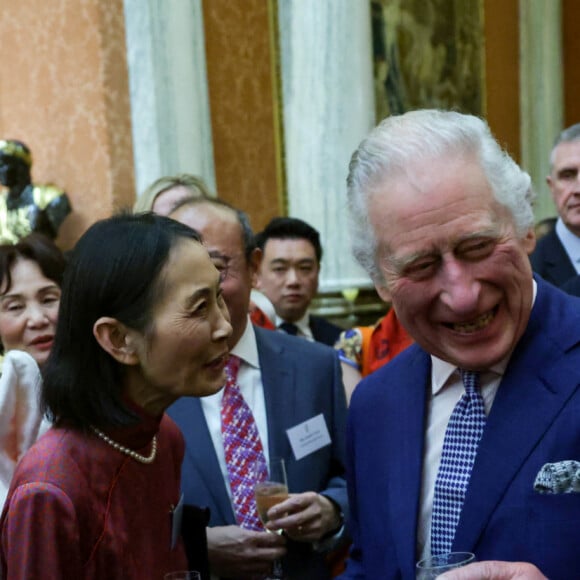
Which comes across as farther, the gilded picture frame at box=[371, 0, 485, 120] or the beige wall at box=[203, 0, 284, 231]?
the gilded picture frame at box=[371, 0, 485, 120]

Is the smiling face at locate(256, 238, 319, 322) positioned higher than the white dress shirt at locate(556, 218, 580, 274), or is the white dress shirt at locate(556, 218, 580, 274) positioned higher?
the white dress shirt at locate(556, 218, 580, 274)

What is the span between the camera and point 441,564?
1512 mm

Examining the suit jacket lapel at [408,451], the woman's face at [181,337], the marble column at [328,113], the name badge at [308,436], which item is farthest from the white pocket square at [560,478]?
the marble column at [328,113]

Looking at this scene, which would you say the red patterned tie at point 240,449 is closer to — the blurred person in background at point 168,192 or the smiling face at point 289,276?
the blurred person in background at point 168,192

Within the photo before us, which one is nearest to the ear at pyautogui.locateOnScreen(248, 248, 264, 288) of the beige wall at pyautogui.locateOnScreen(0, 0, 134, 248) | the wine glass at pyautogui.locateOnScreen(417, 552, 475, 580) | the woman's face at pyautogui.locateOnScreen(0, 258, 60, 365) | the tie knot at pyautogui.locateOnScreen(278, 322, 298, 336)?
the woman's face at pyautogui.locateOnScreen(0, 258, 60, 365)

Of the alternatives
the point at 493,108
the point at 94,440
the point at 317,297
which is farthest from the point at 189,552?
the point at 493,108

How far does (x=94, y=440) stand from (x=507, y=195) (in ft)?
3.14

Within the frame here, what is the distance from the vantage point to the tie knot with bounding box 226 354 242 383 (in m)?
2.91

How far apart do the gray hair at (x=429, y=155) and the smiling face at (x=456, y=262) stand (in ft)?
0.08

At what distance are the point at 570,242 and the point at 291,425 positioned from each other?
2124mm

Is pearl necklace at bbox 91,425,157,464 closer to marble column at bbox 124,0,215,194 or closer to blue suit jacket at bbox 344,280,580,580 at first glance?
blue suit jacket at bbox 344,280,580,580

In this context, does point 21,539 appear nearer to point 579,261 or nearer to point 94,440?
point 94,440

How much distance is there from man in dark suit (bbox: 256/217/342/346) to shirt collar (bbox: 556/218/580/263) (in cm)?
139

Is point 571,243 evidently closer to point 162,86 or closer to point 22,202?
point 162,86
